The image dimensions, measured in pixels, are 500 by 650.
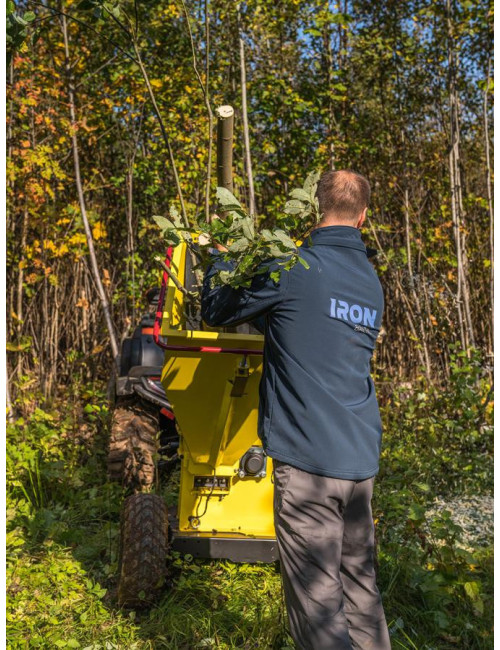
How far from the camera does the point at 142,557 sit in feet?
10.3

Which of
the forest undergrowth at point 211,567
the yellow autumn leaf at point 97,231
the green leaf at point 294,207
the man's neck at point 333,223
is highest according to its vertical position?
the yellow autumn leaf at point 97,231

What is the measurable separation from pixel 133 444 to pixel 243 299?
2518 millimetres

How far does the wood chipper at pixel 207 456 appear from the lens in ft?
9.68

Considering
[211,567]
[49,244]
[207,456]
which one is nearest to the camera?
[207,456]

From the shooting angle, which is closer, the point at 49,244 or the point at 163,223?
the point at 163,223

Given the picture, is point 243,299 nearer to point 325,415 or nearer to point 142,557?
point 325,415

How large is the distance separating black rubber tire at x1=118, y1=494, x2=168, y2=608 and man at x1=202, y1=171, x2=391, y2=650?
3.62 feet

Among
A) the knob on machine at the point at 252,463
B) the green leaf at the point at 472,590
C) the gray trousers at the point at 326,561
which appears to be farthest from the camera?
the knob on machine at the point at 252,463

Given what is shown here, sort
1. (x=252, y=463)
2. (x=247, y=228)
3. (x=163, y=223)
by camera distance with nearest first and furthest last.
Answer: (x=247, y=228) < (x=163, y=223) < (x=252, y=463)

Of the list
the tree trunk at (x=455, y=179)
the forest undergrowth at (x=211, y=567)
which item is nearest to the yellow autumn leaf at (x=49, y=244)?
the forest undergrowth at (x=211, y=567)

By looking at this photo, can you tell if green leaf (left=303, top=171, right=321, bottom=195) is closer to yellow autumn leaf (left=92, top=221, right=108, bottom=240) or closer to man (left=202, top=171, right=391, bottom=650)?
man (left=202, top=171, right=391, bottom=650)

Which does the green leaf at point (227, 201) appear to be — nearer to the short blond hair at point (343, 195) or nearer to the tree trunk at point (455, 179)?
the short blond hair at point (343, 195)

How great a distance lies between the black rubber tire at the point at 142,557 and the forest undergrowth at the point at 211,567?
3.4 inches

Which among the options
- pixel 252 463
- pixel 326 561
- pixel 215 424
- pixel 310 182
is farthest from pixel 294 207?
pixel 252 463
